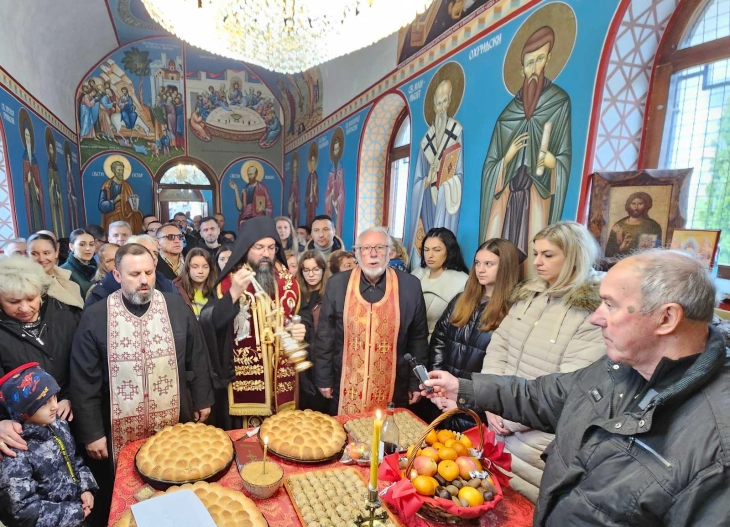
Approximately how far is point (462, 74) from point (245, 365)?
3955mm

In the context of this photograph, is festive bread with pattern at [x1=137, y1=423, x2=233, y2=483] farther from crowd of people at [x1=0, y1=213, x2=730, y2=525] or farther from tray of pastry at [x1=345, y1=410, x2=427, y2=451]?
tray of pastry at [x1=345, y1=410, x2=427, y2=451]

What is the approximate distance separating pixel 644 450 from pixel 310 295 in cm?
297

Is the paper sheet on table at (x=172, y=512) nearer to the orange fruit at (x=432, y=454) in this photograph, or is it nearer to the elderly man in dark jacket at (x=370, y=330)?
the orange fruit at (x=432, y=454)

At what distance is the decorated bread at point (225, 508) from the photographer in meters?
1.37

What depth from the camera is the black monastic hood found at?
2.79 meters

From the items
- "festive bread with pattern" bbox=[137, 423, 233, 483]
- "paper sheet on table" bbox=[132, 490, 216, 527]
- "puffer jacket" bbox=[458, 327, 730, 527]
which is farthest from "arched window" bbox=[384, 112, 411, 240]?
"paper sheet on table" bbox=[132, 490, 216, 527]

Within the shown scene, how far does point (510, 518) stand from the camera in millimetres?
1533

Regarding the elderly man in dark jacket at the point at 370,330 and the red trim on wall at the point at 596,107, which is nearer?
the red trim on wall at the point at 596,107

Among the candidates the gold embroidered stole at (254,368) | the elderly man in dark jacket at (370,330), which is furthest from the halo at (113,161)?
the elderly man in dark jacket at (370,330)

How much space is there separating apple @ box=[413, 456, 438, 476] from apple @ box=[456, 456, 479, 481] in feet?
0.34

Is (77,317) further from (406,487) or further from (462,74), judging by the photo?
(462,74)

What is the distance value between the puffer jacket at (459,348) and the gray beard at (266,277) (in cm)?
134

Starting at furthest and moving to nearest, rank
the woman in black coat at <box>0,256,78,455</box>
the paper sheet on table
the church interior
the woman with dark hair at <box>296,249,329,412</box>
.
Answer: the woman with dark hair at <box>296,249,329,412</box>
the church interior
the woman in black coat at <box>0,256,78,455</box>
the paper sheet on table

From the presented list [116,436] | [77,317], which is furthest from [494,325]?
[77,317]
